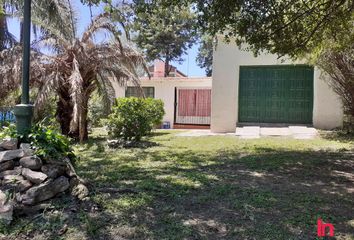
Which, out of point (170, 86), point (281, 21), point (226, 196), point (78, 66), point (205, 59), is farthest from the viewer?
point (205, 59)

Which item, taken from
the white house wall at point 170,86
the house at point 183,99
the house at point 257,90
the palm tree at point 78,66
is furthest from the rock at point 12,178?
the white house wall at point 170,86

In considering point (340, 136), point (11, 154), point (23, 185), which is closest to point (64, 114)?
point (11, 154)

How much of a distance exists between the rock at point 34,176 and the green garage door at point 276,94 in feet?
36.2

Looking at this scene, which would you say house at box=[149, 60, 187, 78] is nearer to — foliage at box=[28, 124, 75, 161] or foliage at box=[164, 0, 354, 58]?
foliage at box=[164, 0, 354, 58]

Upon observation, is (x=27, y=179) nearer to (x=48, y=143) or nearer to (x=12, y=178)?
(x=12, y=178)

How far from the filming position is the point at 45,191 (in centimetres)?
425

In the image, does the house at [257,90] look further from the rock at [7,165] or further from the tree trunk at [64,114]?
the rock at [7,165]

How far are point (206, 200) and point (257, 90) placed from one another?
10.2 m

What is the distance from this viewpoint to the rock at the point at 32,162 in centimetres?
446

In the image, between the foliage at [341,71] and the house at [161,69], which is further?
the house at [161,69]

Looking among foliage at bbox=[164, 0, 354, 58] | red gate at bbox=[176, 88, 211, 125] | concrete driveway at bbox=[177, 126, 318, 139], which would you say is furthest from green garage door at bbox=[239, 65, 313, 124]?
red gate at bbox=[176, 88, 211, 125]

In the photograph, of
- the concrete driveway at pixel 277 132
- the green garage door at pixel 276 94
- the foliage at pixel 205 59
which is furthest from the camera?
the foliage at pixel 205 59

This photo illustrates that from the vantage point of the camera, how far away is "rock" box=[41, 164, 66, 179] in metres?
4.44

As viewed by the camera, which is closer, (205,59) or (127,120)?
(127,120)
